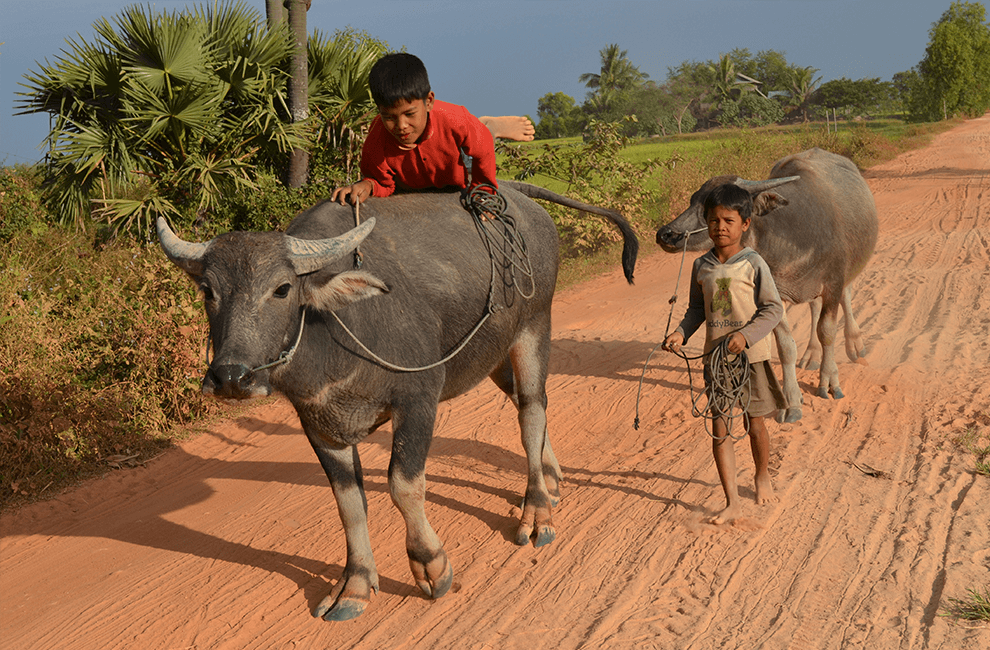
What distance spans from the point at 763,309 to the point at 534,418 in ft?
4.84

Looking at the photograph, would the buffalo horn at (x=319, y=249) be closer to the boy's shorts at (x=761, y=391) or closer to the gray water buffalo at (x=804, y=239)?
the boy's shorts at (x=761, y=391)

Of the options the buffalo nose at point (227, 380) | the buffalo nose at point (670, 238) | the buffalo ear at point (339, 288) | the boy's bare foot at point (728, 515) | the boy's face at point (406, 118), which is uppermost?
the boy's face at point (406, 118)

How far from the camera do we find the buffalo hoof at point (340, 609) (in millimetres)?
3553

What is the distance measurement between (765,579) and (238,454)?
13.8 ft

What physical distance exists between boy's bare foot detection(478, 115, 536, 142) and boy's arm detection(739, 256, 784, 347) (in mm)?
1866

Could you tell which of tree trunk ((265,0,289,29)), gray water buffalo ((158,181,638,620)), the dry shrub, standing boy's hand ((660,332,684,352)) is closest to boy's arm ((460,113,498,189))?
gray water buffalo ((158,181,638,620))

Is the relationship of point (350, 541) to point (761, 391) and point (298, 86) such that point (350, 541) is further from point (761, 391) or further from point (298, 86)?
point (298, 86)

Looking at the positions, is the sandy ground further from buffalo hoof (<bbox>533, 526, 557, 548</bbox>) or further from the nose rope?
the nose rope

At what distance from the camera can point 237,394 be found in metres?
2.70

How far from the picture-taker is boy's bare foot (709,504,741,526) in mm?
4074

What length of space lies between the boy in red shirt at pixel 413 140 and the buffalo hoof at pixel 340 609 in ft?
6.46

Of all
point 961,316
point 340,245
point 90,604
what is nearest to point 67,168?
point 90,604

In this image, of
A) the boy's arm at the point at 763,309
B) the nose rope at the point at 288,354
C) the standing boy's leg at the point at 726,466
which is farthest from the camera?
the standing boy's leg at the point at 726,466

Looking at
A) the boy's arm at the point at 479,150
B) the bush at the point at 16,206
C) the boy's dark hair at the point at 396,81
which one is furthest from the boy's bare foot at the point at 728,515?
the bush at the point at 16,206
